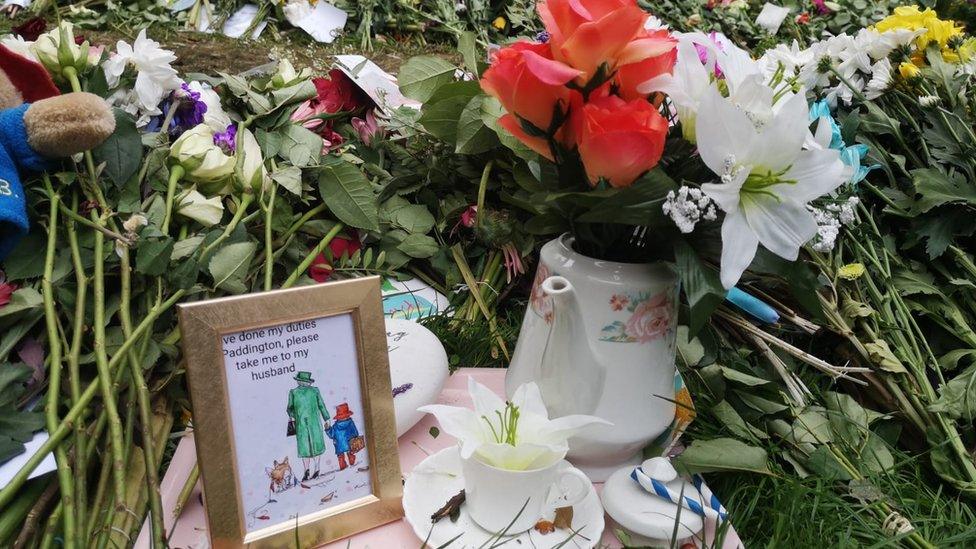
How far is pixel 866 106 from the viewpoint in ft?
4.76

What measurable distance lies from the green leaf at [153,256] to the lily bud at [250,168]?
0.20 metres

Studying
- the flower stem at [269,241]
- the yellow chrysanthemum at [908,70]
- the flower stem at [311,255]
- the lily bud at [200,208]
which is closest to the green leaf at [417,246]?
the flower stem at [311,255]

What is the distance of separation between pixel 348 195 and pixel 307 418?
0.57 metres

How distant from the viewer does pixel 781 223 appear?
2.23ft

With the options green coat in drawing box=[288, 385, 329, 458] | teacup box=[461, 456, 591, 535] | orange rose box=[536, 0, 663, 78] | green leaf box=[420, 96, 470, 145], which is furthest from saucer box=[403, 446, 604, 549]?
green leaf box=[420, 96, 470, 145]

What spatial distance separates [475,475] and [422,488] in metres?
0.09

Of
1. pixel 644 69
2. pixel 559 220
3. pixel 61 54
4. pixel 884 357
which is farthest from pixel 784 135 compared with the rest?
pixel 61 54

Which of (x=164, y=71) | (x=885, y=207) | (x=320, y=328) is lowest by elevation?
(x=885, y=207)

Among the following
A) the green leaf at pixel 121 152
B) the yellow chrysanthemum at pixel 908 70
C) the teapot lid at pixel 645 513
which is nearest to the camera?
the teapot lid at pixel 645 513

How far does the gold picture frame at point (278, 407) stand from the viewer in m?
0.61

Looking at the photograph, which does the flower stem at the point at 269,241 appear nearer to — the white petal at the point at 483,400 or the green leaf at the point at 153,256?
the green leaf at the point at 153,256

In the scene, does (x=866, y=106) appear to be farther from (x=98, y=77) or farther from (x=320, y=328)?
(x=98, y=77)

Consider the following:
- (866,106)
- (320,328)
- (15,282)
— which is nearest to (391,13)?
(866,106)

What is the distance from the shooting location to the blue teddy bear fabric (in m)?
0.81
